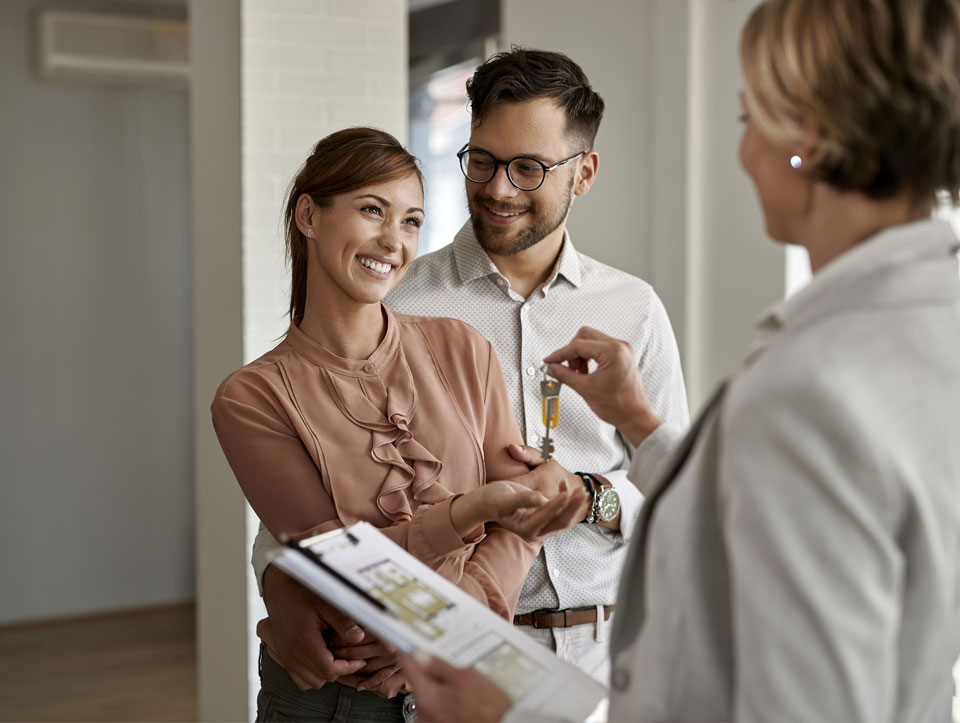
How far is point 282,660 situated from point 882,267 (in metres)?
1.12

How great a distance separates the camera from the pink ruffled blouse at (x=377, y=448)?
5.11 feet

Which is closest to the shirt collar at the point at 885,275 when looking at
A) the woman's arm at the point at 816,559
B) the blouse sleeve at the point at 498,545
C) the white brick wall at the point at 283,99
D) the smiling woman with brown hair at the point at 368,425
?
A: the woman's arm at the point at 816,559

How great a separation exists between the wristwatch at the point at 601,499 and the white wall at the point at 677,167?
170 cm

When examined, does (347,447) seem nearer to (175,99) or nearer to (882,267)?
(882,267)

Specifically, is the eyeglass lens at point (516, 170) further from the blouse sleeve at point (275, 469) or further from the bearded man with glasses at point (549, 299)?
the blouse sleeve at point (275, 469)

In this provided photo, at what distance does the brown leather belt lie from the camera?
77.6 inches

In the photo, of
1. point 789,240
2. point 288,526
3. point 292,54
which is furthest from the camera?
point 292,54

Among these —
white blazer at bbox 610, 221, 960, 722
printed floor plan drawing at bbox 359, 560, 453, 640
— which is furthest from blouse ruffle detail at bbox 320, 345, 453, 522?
white blazer at bbox 610, 221, 960, 722

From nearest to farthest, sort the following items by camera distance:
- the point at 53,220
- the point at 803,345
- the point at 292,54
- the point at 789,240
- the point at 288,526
A: the point at 803,345
the point at 789,240
the point at 288,526
the point at 292,54
the point at 53,220

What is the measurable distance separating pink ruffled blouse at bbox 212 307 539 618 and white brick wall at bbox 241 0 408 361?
1.60 meters

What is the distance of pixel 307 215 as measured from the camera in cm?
173

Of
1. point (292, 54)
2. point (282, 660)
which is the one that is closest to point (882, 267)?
point (282, 660)

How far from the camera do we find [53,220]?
202 inches

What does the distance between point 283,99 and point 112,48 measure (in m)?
2.38
